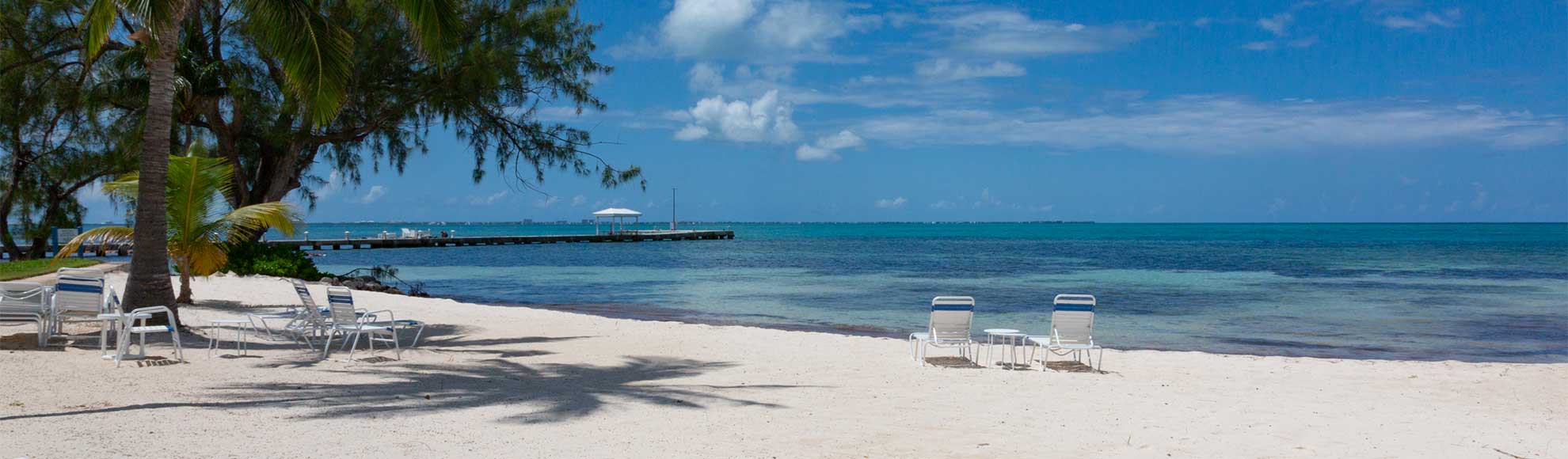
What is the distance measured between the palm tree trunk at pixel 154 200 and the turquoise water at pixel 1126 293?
8318mm

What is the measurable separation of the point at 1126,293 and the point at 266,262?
60.5ft

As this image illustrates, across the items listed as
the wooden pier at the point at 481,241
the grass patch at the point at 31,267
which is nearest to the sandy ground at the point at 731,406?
the grass patch at the point at 31,267

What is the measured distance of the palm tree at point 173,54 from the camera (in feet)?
28.5

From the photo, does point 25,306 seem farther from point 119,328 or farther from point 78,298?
point 119,328

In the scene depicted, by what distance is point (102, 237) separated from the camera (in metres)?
12.8

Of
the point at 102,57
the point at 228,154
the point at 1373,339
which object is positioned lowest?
the point at 1373,339

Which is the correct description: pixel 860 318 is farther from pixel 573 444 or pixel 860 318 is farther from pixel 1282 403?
pixel 573 444

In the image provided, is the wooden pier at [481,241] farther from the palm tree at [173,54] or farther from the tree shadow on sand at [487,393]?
the tree shadow on sand at [487,393]

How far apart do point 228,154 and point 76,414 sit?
1310 cm

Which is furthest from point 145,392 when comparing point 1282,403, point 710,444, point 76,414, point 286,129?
point 286,129

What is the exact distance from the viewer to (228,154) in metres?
17.4

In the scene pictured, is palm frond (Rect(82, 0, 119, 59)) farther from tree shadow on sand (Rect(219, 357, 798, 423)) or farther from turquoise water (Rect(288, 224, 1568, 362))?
turquoise water (Rect(288, 224, 1568, 362))

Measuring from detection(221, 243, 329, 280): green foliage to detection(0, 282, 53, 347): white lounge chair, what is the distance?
34.9 feet

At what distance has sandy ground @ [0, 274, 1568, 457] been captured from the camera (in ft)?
17.7
